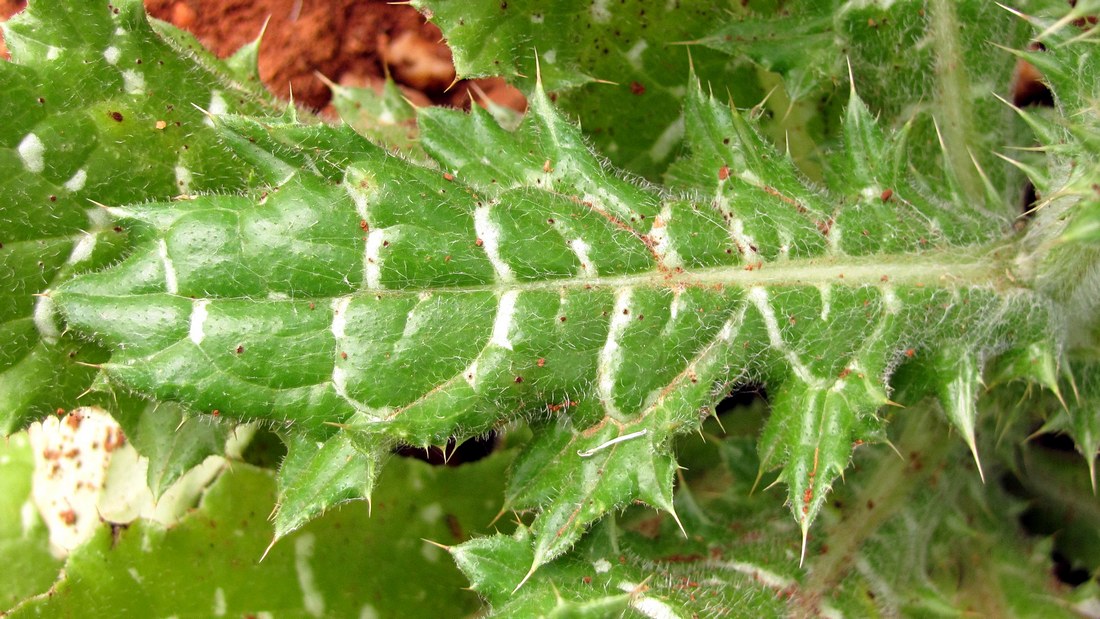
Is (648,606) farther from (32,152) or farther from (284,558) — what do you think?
(32,152)

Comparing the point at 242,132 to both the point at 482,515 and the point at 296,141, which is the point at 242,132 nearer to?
the point at 296,141

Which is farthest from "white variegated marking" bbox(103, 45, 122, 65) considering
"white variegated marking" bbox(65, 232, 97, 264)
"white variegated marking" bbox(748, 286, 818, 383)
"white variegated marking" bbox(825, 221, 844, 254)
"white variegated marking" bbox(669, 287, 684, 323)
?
"white variegated marking" bbox(825, 221, 844, 254)

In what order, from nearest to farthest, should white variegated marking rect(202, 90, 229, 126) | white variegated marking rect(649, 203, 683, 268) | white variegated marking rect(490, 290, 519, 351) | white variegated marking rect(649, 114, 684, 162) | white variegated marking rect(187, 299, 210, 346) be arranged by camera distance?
white variegated marking rect(187, 299, 210, 346) < white variegated marking rect(490, 290, 519, 351) < white variegated marking rect(649, 203, 683, 268) < white variegated marking rect(202, 90, 229, 126) < white variegated marking rect(649, 114, 684, 162)

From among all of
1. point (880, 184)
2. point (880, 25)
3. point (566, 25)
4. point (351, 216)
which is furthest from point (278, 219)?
point (880, 25)

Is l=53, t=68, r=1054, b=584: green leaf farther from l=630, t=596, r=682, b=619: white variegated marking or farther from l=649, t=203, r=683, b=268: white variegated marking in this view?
l=630, t=596, r=682, b=619: white variegated marking

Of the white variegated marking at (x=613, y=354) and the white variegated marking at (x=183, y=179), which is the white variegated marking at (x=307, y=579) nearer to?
the white variegated marking at (x=183, y=179)

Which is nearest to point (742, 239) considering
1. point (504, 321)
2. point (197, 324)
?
point (504, 321)
